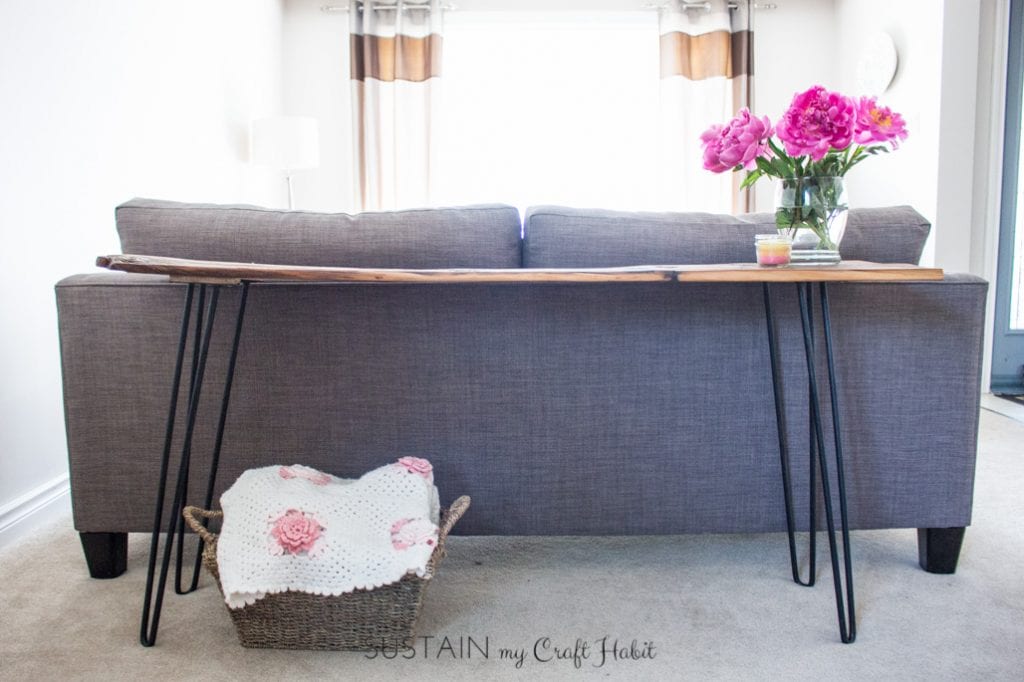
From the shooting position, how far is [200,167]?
11.3 feet

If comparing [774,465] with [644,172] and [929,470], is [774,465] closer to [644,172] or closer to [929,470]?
[929,470]

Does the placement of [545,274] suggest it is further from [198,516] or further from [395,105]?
[395,105]

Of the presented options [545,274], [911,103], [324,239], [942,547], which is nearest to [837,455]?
[942,547]

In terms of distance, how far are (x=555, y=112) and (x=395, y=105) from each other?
1.01 m

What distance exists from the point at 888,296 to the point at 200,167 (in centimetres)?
289

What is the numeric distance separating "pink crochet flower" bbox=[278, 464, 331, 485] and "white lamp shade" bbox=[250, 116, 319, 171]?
8.98ft

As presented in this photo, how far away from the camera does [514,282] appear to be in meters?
1.38

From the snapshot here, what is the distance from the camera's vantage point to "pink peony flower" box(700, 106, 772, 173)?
139 cm

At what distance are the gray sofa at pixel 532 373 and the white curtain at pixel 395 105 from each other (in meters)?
3.25

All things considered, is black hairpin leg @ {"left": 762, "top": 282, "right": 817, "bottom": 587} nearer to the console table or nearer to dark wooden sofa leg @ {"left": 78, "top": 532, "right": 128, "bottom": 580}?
the console table

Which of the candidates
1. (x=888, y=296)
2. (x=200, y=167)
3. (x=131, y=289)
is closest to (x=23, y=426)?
(x=131, y=289)

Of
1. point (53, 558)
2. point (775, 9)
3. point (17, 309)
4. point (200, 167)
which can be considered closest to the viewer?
point (53, 558)

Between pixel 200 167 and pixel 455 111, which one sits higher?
pixel 455 111

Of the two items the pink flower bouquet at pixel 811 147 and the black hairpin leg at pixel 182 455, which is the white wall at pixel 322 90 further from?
the pink flower bouquet at pixel 811 147
